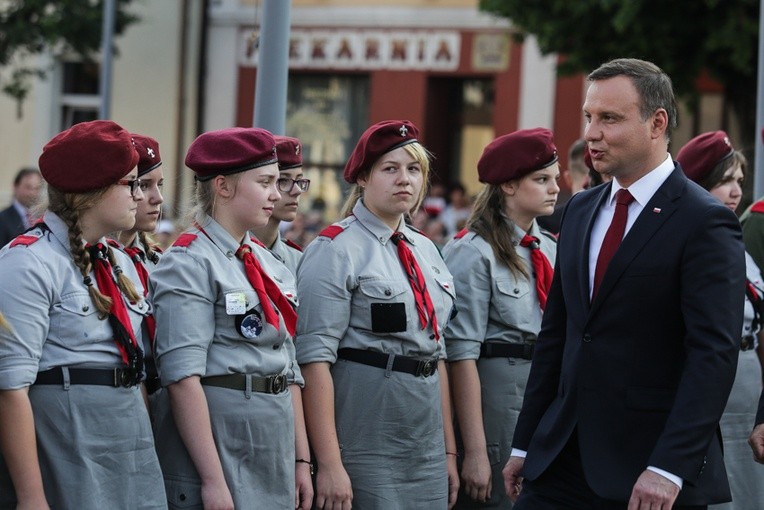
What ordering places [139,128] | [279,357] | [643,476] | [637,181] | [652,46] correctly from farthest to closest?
[139,128]
[652,46]
[279,357]
[637,181]
[643,476]

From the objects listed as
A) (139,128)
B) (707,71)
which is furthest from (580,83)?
(139,128)

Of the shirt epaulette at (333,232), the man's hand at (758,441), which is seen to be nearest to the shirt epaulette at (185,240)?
the shirt epaulette at (333,232)

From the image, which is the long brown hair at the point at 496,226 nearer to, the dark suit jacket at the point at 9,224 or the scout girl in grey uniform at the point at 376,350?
the scout girl in grey uniform at the point at 376,350

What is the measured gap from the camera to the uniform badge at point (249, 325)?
194 inches

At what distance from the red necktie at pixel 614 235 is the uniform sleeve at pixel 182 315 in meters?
1.35

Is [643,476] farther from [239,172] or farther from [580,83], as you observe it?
[580,83]

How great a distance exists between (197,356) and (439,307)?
127 cm

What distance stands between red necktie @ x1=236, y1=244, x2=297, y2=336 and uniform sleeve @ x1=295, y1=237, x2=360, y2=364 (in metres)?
0.24

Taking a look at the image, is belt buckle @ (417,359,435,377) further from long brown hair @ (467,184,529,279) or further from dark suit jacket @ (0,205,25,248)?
dark suit jacket @ (0,205,25,248)

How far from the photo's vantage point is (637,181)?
463cm

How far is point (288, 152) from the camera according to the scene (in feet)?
20.2

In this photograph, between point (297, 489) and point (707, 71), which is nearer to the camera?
point (297, 489)

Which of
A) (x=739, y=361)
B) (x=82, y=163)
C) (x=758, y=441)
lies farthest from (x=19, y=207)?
(x=758, y=441)

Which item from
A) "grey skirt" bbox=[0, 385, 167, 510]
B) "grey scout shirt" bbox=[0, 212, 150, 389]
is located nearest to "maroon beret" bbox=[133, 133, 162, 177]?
"grey scout shirt" bbox=[0, 212, 150, 389]
